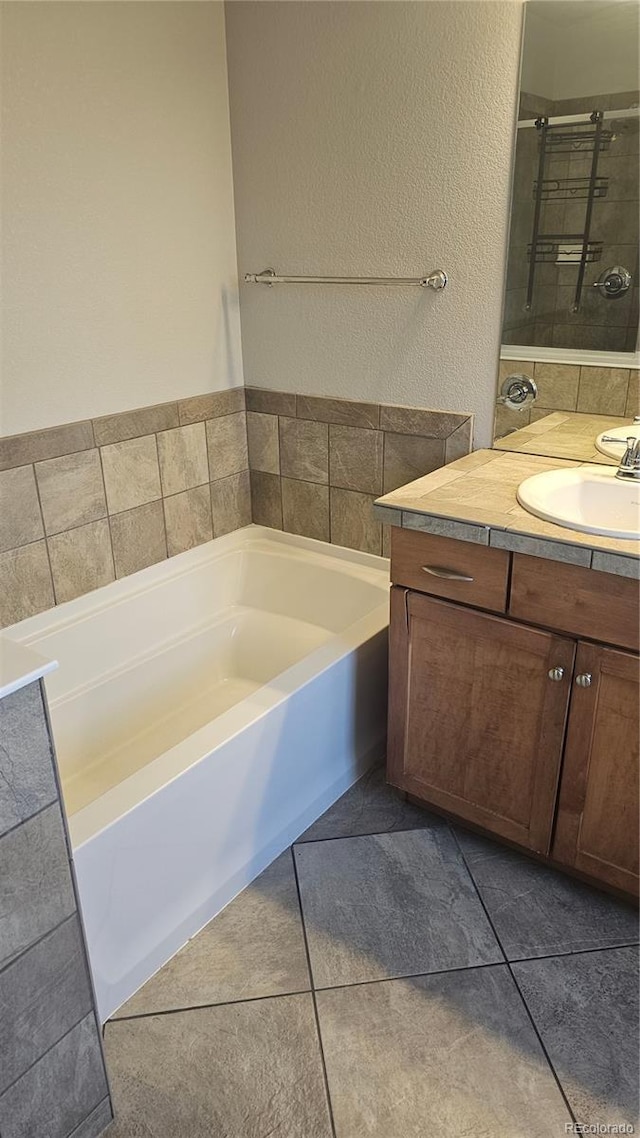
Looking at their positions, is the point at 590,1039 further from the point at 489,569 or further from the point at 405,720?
the point at 489,569

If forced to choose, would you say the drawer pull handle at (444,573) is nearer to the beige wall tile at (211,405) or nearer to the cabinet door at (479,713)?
the cabinet door at (479,713)

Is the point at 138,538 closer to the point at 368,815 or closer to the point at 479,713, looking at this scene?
the point at 368,815

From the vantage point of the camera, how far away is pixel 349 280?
226 cm

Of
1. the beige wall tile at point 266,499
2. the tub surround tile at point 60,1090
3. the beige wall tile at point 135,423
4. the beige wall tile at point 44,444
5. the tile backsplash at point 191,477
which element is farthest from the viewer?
the beige wall tile at point 266,499

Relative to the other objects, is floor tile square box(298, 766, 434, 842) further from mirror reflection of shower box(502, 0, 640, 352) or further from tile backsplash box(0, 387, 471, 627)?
mirror reflection of shower box(502, 0, 640, 352)

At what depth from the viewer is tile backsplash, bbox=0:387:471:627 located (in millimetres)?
2076

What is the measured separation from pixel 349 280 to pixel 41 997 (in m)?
1.93

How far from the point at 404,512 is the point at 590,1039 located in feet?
3.65

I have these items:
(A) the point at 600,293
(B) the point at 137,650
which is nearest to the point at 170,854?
(B) the point at 137,650

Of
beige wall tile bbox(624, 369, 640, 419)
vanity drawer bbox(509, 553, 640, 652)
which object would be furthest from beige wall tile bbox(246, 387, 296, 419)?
vanity drawer bbox(509, 553, 640, 652)

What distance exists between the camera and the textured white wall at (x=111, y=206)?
6.13 ft

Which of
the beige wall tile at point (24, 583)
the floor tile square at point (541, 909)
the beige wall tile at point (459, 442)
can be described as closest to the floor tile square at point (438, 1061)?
the floor tile square at point (541, 909)

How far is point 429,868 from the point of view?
1.88 meters

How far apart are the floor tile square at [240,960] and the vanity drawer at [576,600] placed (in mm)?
871
